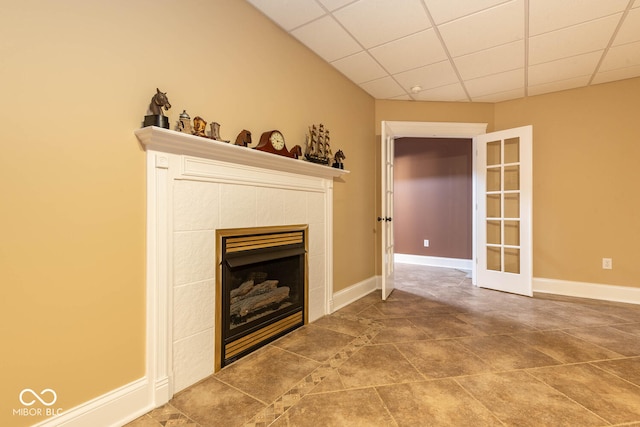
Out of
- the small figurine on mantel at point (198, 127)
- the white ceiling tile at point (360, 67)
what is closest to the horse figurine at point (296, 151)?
the small figurine on mantel at point (198, 127)

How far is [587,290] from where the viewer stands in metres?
3.53

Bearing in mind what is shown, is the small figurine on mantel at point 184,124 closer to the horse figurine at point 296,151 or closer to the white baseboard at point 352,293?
the horse figurine at point 296,151

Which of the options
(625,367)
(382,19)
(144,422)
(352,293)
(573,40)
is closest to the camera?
(144,422)

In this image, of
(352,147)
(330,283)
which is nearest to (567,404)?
(330,283)

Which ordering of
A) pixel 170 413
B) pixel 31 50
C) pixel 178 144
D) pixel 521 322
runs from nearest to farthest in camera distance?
pixel 31 50, pixel 170 413, pixel 178 144, pixel 521 322

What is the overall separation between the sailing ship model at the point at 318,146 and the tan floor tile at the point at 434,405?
5.99 ft

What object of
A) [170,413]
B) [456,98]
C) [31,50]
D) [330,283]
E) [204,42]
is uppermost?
[456,98]

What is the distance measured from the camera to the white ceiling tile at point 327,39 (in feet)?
7.73

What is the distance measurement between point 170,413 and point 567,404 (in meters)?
2.00

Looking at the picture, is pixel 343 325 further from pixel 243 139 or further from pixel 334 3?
pixel 334 3

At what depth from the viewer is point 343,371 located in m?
1.85

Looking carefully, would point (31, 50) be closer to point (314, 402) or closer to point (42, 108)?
point (42, 108)

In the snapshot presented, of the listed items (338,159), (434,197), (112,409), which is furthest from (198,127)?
(434,197)

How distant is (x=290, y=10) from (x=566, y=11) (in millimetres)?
2009
